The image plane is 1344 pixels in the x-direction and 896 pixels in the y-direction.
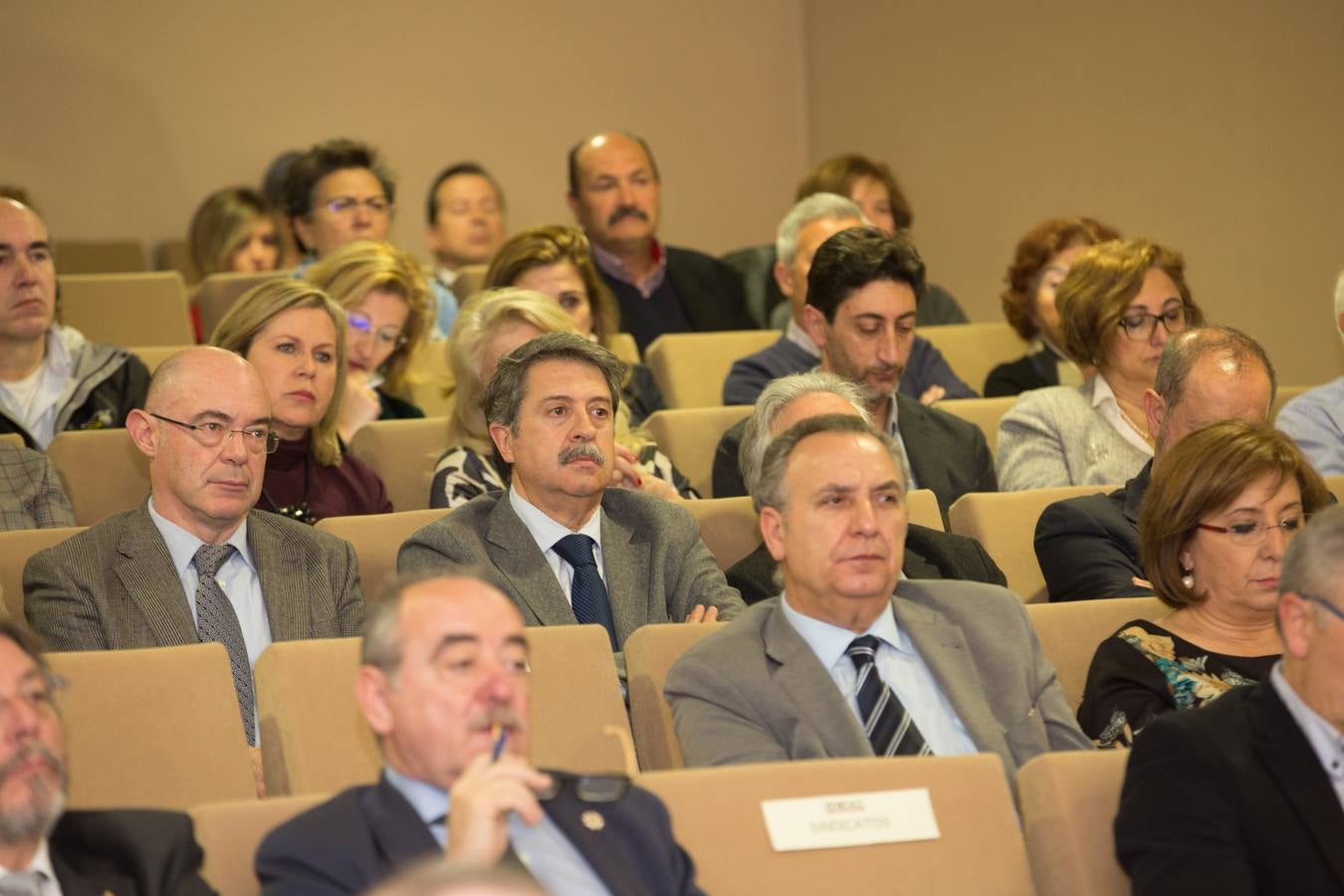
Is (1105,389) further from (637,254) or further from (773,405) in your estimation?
(637,254)

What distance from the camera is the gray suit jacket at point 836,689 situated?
2.58 meters

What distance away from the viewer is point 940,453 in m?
4.30

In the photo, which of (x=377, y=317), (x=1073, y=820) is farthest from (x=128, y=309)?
(x=1073, y=820)

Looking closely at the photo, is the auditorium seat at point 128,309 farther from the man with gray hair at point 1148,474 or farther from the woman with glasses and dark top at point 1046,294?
the man with gray hair at point 1148,474

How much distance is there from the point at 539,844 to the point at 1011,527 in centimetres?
179

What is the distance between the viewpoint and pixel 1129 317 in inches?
169

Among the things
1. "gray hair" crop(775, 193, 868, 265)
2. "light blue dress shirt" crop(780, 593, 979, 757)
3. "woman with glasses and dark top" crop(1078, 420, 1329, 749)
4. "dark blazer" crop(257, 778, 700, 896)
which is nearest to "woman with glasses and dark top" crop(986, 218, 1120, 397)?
"gray hair" crop(775, 193, 868, 265)

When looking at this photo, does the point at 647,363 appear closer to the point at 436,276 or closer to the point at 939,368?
the point at 939,368

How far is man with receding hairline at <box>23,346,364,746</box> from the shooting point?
3154mm

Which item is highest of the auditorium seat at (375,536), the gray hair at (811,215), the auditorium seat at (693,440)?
the gray hair at (811,215)

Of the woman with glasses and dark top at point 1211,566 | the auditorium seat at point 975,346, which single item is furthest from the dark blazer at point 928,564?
→ the auditorium seat at point 975,346

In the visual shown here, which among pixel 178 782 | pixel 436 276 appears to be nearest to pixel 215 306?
pixel 436 276

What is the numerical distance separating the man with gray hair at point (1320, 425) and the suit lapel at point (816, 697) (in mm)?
2107

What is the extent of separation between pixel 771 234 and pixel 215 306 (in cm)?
328
